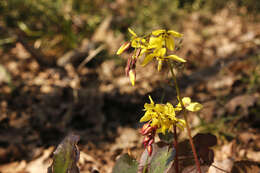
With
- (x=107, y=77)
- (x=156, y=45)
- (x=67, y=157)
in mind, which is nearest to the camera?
(x=156, y=45)

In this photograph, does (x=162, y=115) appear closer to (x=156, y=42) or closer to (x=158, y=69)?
(x=158, y=69)

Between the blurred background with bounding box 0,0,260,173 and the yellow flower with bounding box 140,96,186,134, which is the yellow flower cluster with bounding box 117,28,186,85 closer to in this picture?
the yellow flower with bounding box 140,96,186,134

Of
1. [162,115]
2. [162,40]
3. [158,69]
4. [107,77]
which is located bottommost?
[162,115]

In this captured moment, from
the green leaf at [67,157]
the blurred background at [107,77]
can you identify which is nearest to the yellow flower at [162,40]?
the blurred background at [107,77]

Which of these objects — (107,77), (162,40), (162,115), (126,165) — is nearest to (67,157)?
(126,165)

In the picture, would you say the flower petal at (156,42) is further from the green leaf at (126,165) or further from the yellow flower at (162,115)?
the green leaf at (126,165)

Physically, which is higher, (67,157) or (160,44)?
(160,44)

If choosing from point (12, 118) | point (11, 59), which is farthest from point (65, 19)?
point (12, 118)
